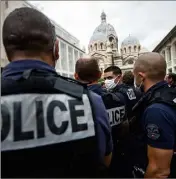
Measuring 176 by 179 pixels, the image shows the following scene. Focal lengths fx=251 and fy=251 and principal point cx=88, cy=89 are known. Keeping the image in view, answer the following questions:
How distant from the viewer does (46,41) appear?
119 cm

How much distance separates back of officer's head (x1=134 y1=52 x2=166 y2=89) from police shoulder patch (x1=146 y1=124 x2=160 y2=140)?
0.45 metres

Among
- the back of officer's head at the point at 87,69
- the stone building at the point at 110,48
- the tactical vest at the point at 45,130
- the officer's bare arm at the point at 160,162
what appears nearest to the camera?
the tactical vest at the point at 45,130

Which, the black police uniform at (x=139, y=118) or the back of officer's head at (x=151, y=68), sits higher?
the back of officer's head at (x=151, y=68)

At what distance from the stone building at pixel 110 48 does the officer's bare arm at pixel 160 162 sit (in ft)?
162

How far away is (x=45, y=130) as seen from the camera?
3.44 ft

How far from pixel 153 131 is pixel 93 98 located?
723 mm

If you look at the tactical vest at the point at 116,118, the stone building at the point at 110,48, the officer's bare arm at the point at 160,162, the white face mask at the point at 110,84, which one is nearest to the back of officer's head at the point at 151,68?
the tactical vest at the point at 116,118

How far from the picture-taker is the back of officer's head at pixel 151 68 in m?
2.04

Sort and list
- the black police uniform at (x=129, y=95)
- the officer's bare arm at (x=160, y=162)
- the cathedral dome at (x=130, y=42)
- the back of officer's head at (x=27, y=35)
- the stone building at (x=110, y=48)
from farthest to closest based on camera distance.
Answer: the cathedral dome at (x=130, y=42), the stone building at (x=110, y=48), the black police uniform at (x=129, y=95), the officer's bare arm at (x=160, y=162), the back of officer's head at (x=27, y=35)

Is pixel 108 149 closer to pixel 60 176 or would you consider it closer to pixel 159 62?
pixel 60 176

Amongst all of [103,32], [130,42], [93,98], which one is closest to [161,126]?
[93,98]

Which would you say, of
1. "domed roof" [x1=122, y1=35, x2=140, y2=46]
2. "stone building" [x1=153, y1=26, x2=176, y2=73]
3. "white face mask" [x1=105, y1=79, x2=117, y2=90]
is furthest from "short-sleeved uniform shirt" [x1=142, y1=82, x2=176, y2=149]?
"domed roof" [x1=122, y1=35, x2=140, y2=46]

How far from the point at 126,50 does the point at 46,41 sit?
2596 inches

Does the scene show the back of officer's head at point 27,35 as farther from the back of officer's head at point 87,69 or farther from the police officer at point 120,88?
the police officer at point 120,88
